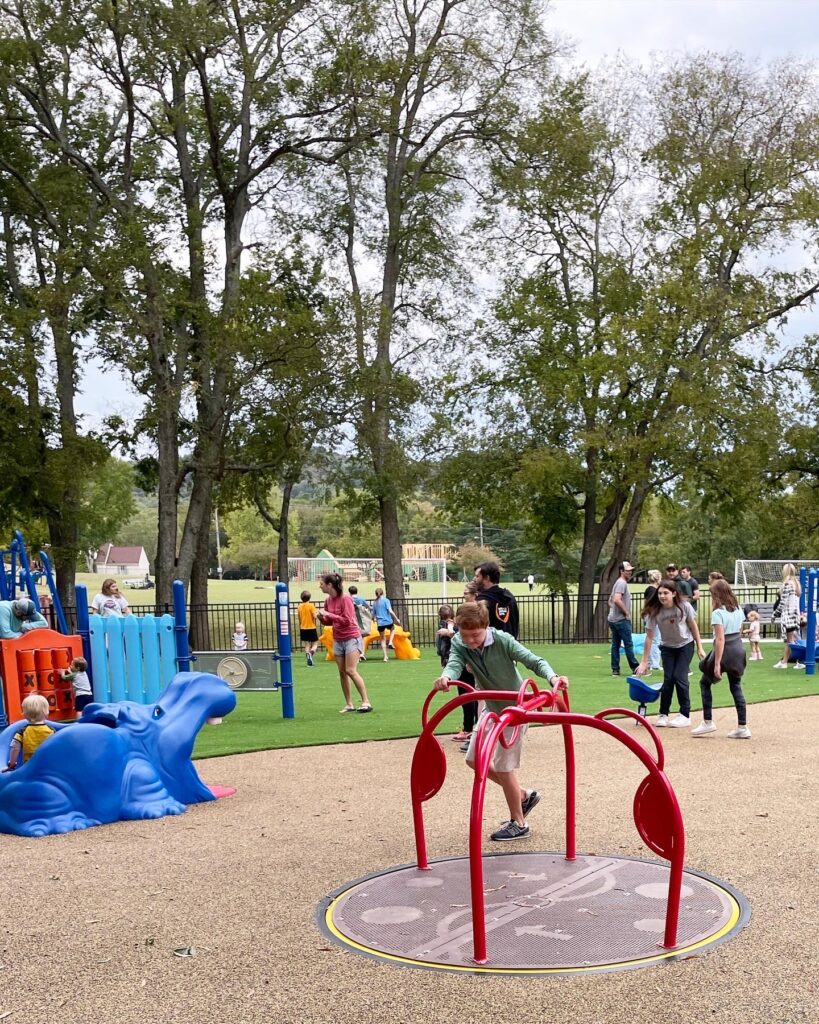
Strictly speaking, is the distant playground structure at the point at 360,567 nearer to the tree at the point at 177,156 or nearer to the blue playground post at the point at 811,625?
the tree at the point at 177,156

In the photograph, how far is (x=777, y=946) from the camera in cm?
518

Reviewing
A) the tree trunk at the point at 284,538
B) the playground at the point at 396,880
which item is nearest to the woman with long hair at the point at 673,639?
the playground at the point at 396,880

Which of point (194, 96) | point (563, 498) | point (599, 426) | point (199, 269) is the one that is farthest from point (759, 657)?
point (194, 96)

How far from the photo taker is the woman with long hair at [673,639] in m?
11.3

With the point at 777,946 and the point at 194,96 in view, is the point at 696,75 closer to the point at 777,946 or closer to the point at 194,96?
the point at 194,96

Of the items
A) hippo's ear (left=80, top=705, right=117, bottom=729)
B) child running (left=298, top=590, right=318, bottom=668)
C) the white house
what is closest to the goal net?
child running (left=298, top=590, right=318, bottom=668)

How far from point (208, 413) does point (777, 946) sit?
1009 inches

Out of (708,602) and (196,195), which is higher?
(196,195)

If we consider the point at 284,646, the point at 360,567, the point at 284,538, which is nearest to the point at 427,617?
the point at 284,538

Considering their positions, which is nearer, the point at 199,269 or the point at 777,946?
the point at 777,946

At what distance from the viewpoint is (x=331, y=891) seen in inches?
248

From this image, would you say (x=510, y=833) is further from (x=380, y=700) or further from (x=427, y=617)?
(x=427, y=617)

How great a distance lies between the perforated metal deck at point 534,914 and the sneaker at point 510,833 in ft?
1.44

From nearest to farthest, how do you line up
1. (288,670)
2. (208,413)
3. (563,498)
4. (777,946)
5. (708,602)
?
1. (777,946)
2. (288,670)
3. (208,413)
4. (563,498)
5. (708,602)
